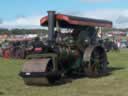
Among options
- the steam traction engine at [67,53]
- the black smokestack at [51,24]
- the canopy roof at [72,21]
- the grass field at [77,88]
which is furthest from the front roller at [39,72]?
the canopy roof at [72,21]

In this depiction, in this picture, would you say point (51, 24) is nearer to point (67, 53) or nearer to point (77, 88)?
point (67, 53)

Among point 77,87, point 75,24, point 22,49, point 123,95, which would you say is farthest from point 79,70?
point 22,49

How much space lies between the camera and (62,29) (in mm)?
14523

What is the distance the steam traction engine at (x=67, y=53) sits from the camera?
1216 cm

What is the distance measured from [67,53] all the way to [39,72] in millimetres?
1587

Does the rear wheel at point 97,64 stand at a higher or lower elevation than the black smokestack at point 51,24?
lower

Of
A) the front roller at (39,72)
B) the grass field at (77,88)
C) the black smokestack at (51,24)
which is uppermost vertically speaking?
the black smokestack at (51,24)

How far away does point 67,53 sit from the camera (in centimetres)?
1323

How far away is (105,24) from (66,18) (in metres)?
2.60

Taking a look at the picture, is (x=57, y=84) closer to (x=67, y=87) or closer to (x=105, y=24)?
(x=67, y=87)

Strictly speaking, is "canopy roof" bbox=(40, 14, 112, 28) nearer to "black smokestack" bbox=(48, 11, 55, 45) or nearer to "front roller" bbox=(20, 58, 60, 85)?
"black smokestack" bbox=(48, 11, 55, 45)

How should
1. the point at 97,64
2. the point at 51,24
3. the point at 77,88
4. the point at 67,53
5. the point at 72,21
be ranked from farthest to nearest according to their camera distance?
the point at 97,64, the point at 72,21, the point at 51,24, the point at 67,53, the point at 77,88

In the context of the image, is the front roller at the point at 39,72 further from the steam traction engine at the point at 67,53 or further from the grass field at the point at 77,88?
the grass field at the point at 77,88

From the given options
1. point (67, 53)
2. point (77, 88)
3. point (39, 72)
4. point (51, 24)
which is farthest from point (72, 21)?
point (77, 88)
